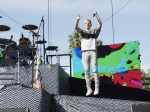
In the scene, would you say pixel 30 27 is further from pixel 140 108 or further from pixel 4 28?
pixel 140 108

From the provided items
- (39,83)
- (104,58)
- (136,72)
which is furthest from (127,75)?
(39,83)

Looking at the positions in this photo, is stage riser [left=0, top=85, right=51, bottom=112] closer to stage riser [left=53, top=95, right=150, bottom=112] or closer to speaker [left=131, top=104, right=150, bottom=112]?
stage riser [left=53, top=95, right=150, bottom=112]

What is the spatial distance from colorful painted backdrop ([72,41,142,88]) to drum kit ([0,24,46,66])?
3.47m

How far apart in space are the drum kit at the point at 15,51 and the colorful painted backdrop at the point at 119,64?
347 cm

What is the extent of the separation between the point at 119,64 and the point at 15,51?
17.3 ft

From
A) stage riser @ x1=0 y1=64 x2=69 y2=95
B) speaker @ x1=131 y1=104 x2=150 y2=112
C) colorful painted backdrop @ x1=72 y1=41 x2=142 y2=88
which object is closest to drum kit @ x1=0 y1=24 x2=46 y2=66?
stage riser @ x1=0 y1=64 x2=69 y2=95

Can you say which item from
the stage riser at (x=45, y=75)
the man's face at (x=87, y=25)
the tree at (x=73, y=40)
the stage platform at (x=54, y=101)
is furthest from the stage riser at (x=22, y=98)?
the tree at (x=73, y=40)

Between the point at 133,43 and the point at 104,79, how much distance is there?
2274 millimetres

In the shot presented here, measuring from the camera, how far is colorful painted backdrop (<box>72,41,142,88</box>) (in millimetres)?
12109

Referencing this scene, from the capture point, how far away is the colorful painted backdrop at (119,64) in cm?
1211

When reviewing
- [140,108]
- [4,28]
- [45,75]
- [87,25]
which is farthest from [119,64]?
[140,108]

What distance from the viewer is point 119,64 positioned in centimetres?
1252

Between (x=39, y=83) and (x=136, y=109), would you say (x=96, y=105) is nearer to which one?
(x=136, y=109)

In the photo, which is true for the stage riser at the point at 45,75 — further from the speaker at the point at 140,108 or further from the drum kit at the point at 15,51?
the speaker at the point at 140,108
